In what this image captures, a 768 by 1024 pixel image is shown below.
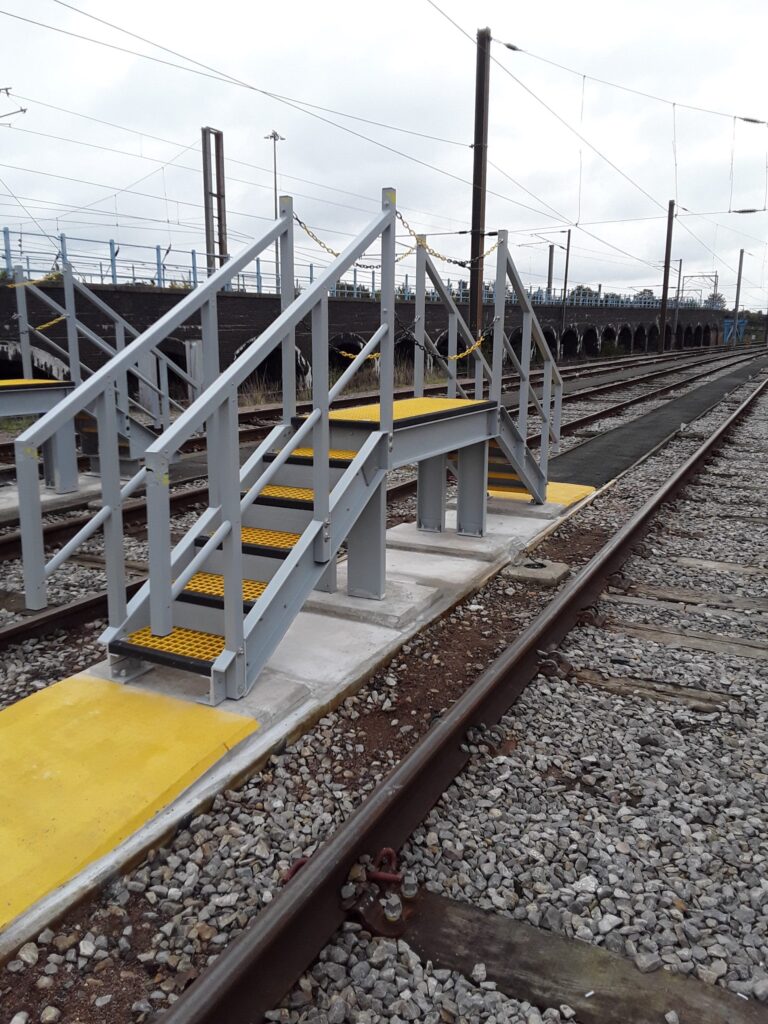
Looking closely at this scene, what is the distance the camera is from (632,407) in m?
20.0

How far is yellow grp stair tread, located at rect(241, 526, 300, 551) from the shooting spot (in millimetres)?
4723

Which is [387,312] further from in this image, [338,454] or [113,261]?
[113,261]

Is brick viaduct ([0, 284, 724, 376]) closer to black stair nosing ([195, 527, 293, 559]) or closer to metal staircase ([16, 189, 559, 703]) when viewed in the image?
metal staircase ([16, 189, 559, 703])

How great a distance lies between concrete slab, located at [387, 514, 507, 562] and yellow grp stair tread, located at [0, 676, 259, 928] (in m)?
3.36

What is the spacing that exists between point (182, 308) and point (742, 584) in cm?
464

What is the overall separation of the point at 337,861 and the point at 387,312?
11.6 feet

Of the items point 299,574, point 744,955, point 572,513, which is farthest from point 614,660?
point 572,513

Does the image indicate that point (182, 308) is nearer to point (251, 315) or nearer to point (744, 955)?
point (744, 955)

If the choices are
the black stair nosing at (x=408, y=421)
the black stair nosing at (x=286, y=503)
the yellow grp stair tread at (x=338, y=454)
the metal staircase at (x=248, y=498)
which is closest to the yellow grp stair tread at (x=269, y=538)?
the metal staircase at (x=248, y=498)

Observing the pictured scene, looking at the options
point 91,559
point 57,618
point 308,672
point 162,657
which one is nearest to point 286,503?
point 308,672

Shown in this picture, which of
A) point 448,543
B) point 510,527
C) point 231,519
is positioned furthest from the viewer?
point 510,527

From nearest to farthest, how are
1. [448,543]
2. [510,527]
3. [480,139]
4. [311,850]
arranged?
[311,850]
[448,543]
[510,527]
[480,139]

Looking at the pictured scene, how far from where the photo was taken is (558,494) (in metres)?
9.34

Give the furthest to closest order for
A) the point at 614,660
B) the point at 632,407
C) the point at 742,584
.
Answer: the point at 632,407
the point at 742,584
the point at 614,660
